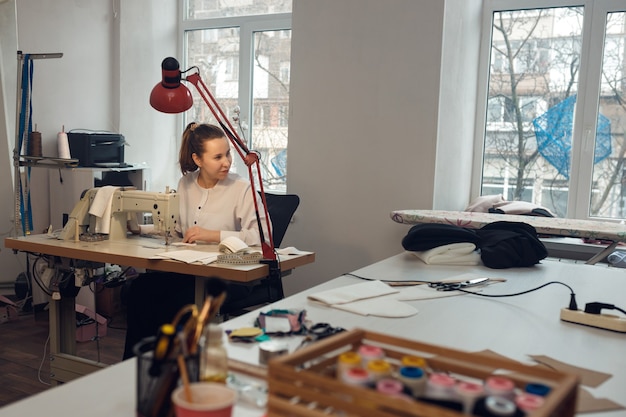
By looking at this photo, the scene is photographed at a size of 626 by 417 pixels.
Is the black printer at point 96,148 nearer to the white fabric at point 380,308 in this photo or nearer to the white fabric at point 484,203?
the white fabric at point 484,203

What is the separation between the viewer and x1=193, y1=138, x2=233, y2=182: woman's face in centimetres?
286

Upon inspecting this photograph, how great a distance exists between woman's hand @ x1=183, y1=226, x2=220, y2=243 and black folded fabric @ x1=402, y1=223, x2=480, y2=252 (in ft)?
2.79

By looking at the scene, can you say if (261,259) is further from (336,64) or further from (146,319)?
(336,64)

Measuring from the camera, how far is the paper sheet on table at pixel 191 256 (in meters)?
2.31

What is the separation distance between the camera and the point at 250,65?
479 cm

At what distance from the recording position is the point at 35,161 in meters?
3.77

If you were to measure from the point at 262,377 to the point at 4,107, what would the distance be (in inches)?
143

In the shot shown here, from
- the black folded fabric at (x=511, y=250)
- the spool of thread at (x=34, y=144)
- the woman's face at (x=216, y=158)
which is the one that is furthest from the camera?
→ the spool of thread at (x=34, y=144)

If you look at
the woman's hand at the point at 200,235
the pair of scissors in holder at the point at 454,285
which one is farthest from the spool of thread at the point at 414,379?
the woman's hand at the point at 200,235

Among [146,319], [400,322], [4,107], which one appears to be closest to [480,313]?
[400,322]

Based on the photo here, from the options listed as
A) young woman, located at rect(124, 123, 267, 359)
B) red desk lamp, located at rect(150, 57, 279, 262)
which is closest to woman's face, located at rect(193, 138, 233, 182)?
young woman, located at rect(124, 123, 267, 359)

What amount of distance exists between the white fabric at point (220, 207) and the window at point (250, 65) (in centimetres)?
167

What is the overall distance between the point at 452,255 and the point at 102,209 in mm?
1493

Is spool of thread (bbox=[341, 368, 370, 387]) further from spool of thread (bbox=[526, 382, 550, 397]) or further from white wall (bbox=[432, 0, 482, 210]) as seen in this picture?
white wall (bbox=[432, 0, 482, 210])
